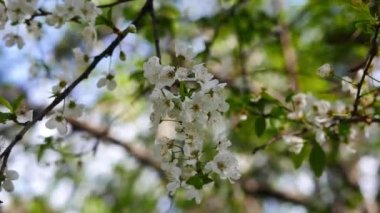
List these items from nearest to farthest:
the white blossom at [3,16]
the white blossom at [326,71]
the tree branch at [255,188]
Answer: the white blossom at [326,71] < the white blossom at [3,16] < the tree branch at [255,188]

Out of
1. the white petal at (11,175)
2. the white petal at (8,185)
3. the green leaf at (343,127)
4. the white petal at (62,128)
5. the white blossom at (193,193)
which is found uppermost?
the green leaf at (343,127)

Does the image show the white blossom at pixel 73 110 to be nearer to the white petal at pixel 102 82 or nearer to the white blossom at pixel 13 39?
the white petal at pixel 102 82

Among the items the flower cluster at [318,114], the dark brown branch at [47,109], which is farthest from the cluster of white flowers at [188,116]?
the flower cluster at [318,114]

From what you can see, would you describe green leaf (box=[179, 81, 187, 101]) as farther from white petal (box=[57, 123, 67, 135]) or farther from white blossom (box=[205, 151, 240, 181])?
white petal (box=[57, 123, 67, 135])

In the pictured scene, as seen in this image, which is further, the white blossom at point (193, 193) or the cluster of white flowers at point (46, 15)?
the cluster of white flowers at point (46, 15)

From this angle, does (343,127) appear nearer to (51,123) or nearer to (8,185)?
(51,123)

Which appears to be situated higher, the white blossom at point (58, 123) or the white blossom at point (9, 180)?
the white blossom at point (58, 123)

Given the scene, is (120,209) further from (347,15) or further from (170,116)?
(170,116)
